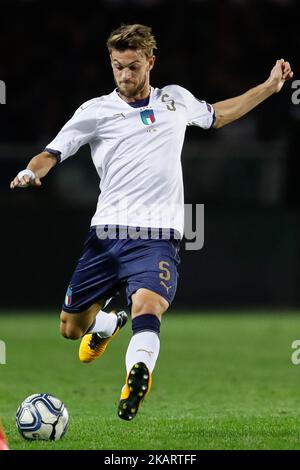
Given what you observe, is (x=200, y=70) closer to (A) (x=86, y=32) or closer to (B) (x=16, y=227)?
(A) (x=86, y=32)

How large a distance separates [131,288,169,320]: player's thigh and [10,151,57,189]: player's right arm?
0.91 m

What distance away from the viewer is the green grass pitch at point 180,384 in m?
5.85

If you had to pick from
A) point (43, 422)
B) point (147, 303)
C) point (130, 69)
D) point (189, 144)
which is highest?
point (130, 69)

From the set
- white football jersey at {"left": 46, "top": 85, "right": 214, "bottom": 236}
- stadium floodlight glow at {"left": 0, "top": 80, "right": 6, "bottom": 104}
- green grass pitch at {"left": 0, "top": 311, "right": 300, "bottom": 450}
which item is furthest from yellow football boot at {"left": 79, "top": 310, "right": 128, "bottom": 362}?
stadium floodlight glow at {"left": 0, "top": 80, "right": 6, "bottom": 104}

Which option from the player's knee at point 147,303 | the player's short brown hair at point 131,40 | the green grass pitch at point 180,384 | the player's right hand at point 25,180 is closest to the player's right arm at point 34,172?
the player's right hand at point 25,180

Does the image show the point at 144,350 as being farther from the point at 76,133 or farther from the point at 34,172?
the point at 76,133

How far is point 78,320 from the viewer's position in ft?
22.8

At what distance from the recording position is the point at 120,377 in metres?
9.70

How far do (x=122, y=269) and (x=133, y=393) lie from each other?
3.76 feet

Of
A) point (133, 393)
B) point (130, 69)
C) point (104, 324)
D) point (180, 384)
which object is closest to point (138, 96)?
point (130, 69)

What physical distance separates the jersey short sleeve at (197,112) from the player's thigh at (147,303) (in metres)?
1.40

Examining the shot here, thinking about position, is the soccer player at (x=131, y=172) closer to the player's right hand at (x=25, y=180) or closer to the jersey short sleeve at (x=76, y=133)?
the jersey short sleeve at (x=76, y=133)

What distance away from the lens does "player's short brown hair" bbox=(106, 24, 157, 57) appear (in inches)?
244

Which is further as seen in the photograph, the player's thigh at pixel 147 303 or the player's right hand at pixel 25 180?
the player's thigh at pixel 147 303
